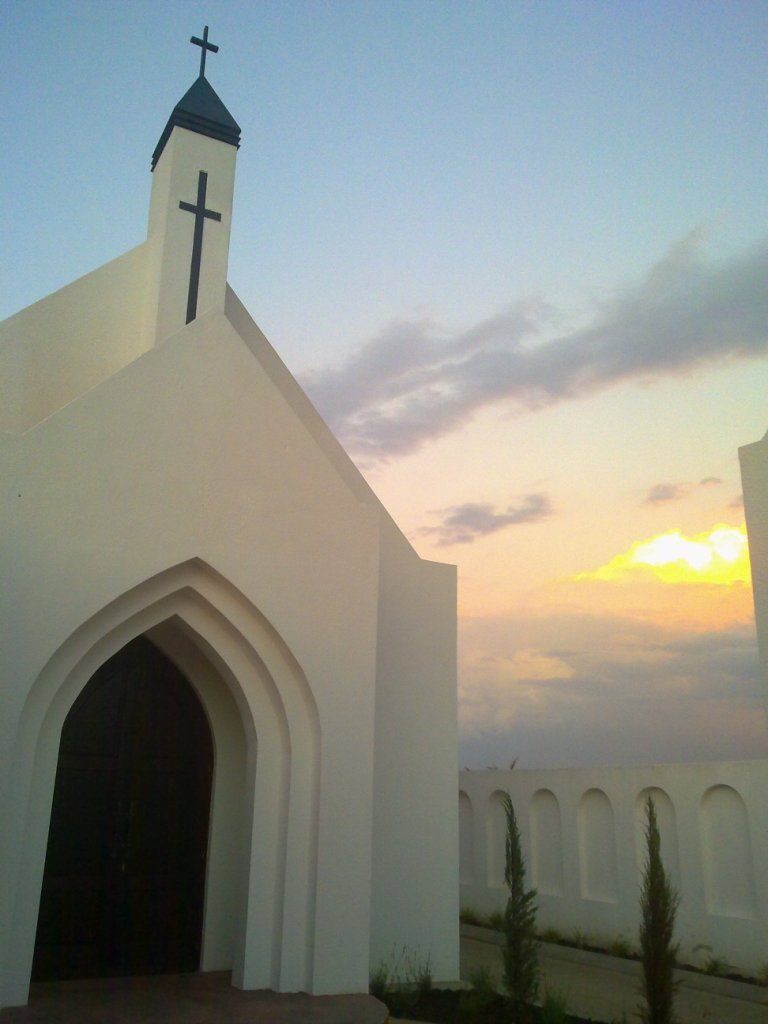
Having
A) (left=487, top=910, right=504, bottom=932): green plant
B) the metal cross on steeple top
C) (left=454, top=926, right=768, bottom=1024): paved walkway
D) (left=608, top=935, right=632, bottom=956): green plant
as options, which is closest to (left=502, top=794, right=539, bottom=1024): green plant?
(left=454, top=926, right=768, bottom=1024): paved walkway

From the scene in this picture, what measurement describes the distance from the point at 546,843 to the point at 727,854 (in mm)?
3418

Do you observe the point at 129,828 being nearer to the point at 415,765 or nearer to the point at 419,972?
the point at 415,765

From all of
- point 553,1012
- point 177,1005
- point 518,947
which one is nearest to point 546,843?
point 518,947

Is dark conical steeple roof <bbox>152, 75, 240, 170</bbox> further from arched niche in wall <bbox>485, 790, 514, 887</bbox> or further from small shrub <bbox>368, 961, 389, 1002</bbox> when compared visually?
arched niche in wall <bbox>485, 790, 514, 887</bbox>

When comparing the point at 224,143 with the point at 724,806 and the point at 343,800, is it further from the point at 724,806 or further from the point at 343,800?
the point at 724,806

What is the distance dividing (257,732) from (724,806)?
6214 millimetres

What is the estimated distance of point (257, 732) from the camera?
8352 mm

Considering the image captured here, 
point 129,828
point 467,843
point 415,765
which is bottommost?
point 467,843

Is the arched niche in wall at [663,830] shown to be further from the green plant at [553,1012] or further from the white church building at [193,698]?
the green plant at [553,1012]

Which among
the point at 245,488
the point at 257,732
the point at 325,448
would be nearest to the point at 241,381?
the point at 245,488

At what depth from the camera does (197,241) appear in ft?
34.0

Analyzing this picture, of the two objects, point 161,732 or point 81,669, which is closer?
point 81,669

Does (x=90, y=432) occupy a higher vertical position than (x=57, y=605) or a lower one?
higher

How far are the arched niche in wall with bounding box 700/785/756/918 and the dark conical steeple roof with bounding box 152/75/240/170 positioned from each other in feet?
32.8
